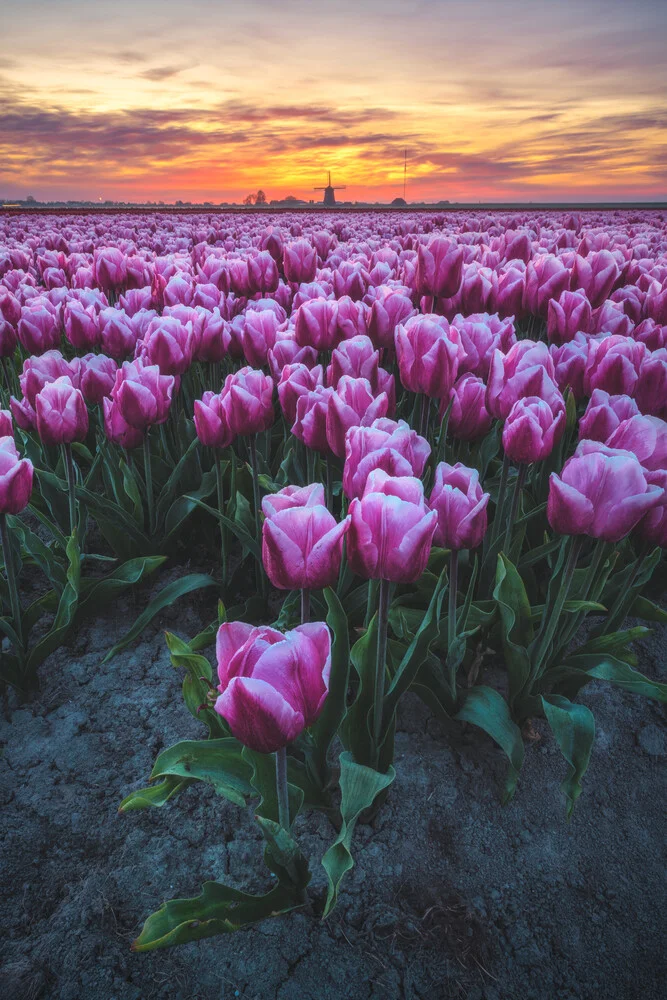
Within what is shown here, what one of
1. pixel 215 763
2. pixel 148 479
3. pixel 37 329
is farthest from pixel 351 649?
pixel 37 329

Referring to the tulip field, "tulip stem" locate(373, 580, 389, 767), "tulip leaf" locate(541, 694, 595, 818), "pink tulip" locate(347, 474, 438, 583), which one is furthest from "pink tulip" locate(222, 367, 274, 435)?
"tulip leaf" locate(541, 694, 595, 818)

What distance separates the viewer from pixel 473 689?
1904mm

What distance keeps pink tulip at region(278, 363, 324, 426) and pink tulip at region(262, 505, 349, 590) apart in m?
0.87

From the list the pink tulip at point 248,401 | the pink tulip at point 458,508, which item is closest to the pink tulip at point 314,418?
the pink tulip at point 248,401

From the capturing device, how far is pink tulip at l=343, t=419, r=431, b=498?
1.34 meters

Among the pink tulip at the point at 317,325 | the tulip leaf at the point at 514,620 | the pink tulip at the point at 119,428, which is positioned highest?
the pink tulip at the point at 317,325

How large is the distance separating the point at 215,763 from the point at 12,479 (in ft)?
3.04

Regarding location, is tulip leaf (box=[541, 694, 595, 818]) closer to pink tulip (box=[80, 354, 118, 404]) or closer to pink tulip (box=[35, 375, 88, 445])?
pink tulip (box=[35, 375, 88, 445])

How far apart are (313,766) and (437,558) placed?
82 centimetres

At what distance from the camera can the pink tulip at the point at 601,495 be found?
141cm

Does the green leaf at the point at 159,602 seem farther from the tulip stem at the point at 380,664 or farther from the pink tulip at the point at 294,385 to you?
the tulip stem at the point at 380,664

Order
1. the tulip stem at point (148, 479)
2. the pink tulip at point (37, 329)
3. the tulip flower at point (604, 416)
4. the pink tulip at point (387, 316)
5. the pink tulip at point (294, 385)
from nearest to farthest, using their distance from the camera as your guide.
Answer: the tulip flower at point (604, 416) < the pink tulip at point (294, 385) < the tulip stem at point (148, 479) < the pink tulip at point (387, 316) < the pink tulip at point (37, 329)

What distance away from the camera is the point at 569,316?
275 cm

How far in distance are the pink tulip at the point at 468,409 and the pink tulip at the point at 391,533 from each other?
36.9 inches
